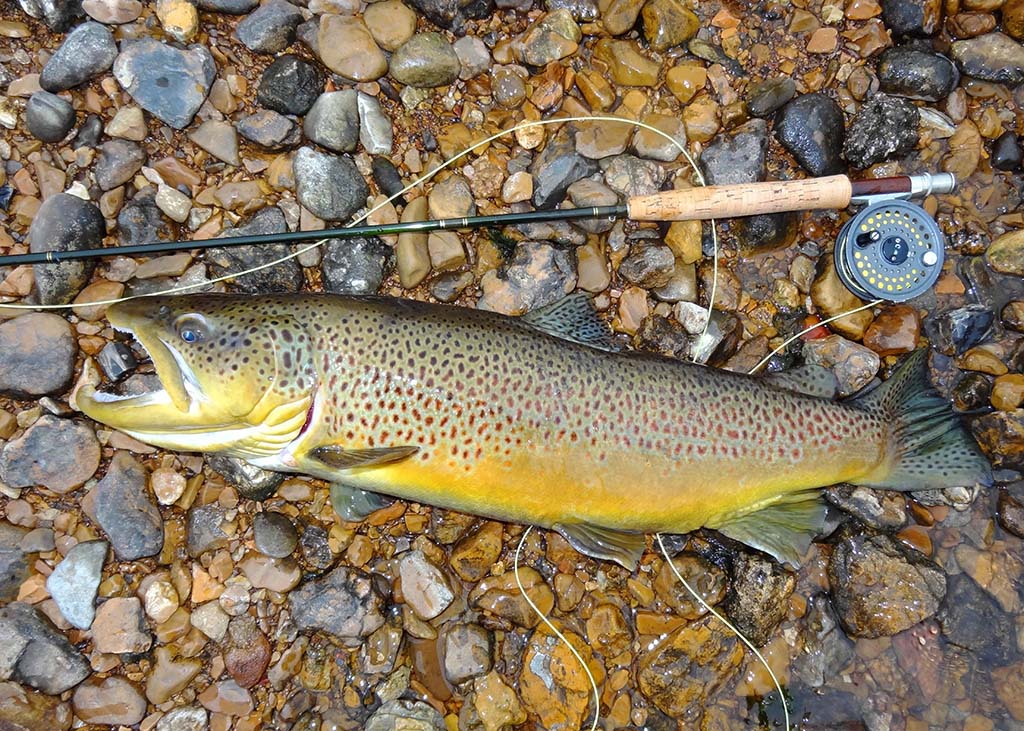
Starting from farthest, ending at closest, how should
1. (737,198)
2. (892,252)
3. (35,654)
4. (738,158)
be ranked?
1. (738,158)
2. (892,252)
3. (737,198)
4. (35,654)

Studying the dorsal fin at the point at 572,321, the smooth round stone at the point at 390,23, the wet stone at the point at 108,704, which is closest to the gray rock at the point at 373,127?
the smooth round stone at the point at 390,23

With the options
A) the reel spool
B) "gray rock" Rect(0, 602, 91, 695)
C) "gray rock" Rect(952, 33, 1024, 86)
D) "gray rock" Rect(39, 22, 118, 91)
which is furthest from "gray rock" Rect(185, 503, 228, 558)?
"gray rock" Rect(952, 33, 1024, 86)

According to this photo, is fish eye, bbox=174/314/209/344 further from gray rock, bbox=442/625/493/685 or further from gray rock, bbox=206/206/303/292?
gray rock, bbox=442/625/493/685

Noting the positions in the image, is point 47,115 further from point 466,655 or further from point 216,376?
point 466,655

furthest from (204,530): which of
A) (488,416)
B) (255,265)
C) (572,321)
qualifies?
(572,321)

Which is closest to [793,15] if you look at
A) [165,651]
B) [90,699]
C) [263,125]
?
[263,125]

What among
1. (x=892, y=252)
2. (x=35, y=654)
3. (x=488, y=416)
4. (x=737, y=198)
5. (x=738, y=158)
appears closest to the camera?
(x=488, y=416)

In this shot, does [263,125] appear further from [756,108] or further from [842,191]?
[842,191]
